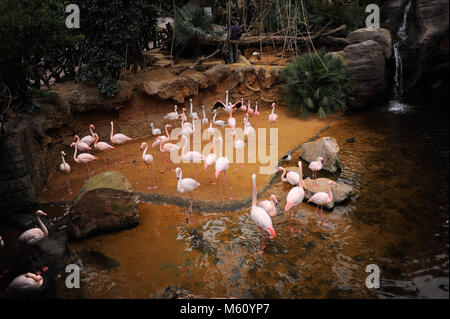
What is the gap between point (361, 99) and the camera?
11094 millimetres

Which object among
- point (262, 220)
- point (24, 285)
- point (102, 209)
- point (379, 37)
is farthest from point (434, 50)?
point (379, 37)

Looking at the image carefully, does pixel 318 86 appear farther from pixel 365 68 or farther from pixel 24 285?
pixel 24 285

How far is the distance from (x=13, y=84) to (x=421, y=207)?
7449 mm

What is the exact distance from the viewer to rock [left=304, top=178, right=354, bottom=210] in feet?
Answer: 20.5

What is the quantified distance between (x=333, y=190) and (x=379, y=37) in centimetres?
767

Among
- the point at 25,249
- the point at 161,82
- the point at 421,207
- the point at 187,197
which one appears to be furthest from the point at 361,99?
the point at 25,249

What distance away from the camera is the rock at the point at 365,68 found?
10773mm

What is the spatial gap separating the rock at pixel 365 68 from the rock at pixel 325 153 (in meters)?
4.06

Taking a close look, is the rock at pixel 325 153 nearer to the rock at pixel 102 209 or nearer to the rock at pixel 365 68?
the rock at pixel 365 68

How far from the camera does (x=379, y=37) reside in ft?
37.1

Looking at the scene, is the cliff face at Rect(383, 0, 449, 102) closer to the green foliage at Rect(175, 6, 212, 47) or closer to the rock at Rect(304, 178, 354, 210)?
the rock at Rect(304, 178, 354, 210)

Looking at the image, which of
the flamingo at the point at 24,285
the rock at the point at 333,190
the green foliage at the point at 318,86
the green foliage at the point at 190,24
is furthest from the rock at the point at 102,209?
the green foliage at the point at 190,24

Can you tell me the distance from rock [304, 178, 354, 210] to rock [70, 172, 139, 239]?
3.42 metres

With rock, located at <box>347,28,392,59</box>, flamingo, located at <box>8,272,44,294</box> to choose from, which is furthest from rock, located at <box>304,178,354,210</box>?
rock, located at <box>347,28,392,59</box>
